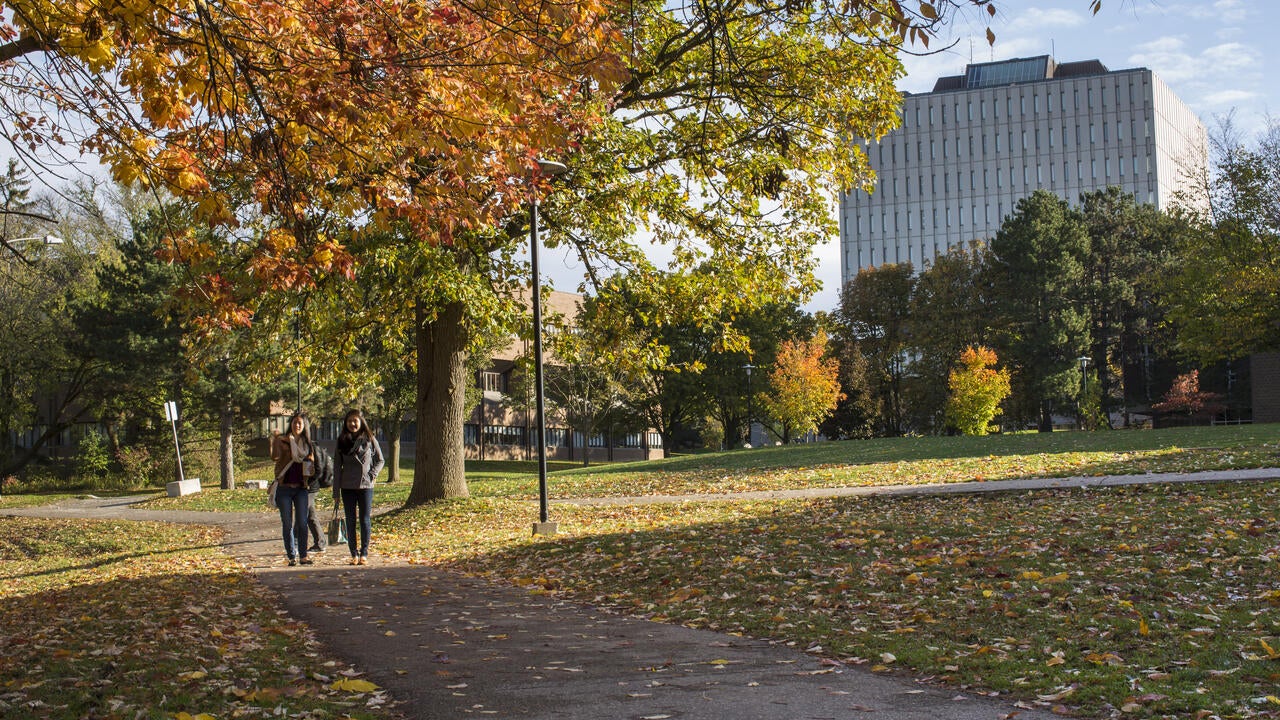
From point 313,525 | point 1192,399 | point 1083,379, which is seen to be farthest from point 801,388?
point 313,525

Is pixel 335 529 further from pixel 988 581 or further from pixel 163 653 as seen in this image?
pixel 988 581

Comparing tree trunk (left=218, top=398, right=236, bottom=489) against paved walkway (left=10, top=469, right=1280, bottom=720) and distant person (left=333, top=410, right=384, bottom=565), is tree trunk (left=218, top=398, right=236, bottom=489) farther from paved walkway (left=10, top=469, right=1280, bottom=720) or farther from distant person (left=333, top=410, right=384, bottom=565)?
paved walkway (left=10, top=469, right=1280, bottom=720)

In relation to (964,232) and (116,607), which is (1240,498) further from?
(964,232)

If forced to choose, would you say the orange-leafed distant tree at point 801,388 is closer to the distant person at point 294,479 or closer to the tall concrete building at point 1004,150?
the distant person at point 294,479

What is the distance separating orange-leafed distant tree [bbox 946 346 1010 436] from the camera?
2219 inches

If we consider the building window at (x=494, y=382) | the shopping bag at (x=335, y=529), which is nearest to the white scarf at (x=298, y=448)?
the shopping bag at (x=335, y=529)

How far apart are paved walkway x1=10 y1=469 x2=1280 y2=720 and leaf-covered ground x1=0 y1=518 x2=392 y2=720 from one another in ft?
1.17

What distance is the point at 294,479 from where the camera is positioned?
13305 mm

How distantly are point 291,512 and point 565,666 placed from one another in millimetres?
7958

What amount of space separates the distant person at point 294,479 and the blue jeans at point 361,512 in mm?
528

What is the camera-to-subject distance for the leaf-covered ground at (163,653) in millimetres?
5664

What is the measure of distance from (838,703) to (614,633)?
2742 mm

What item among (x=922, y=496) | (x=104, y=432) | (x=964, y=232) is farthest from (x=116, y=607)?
(x=964, y=232)

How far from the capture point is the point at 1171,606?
7.46 metres
